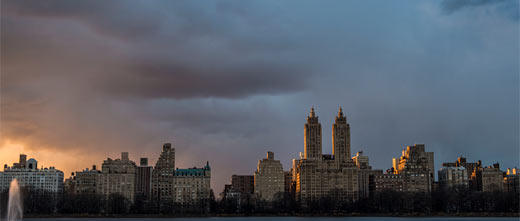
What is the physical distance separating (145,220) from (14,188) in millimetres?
88850

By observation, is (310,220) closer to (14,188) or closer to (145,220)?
(145,220)

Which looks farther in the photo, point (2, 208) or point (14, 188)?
point (2, 208)

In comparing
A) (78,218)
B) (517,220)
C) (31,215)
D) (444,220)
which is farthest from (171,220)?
(517,220)

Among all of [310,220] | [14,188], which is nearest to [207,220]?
[310,220]

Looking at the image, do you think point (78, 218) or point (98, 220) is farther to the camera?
point (78, 218)

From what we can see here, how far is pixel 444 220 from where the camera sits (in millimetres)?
186375

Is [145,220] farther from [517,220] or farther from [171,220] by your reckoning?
[517,220]

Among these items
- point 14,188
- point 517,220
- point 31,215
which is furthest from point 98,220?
point 517,220

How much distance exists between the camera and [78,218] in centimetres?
19688

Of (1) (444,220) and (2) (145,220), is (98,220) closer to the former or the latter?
(2) (145,220)

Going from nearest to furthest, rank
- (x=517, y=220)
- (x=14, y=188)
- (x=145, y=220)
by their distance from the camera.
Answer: (x=14, y=188), (x=517, y=220), (x=145, y=220)

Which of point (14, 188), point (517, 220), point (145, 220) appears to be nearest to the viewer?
point (14, 188)

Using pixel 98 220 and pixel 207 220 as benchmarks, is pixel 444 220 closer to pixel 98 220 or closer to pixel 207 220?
pixel 207 220

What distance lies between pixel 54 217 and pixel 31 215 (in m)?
7.80
